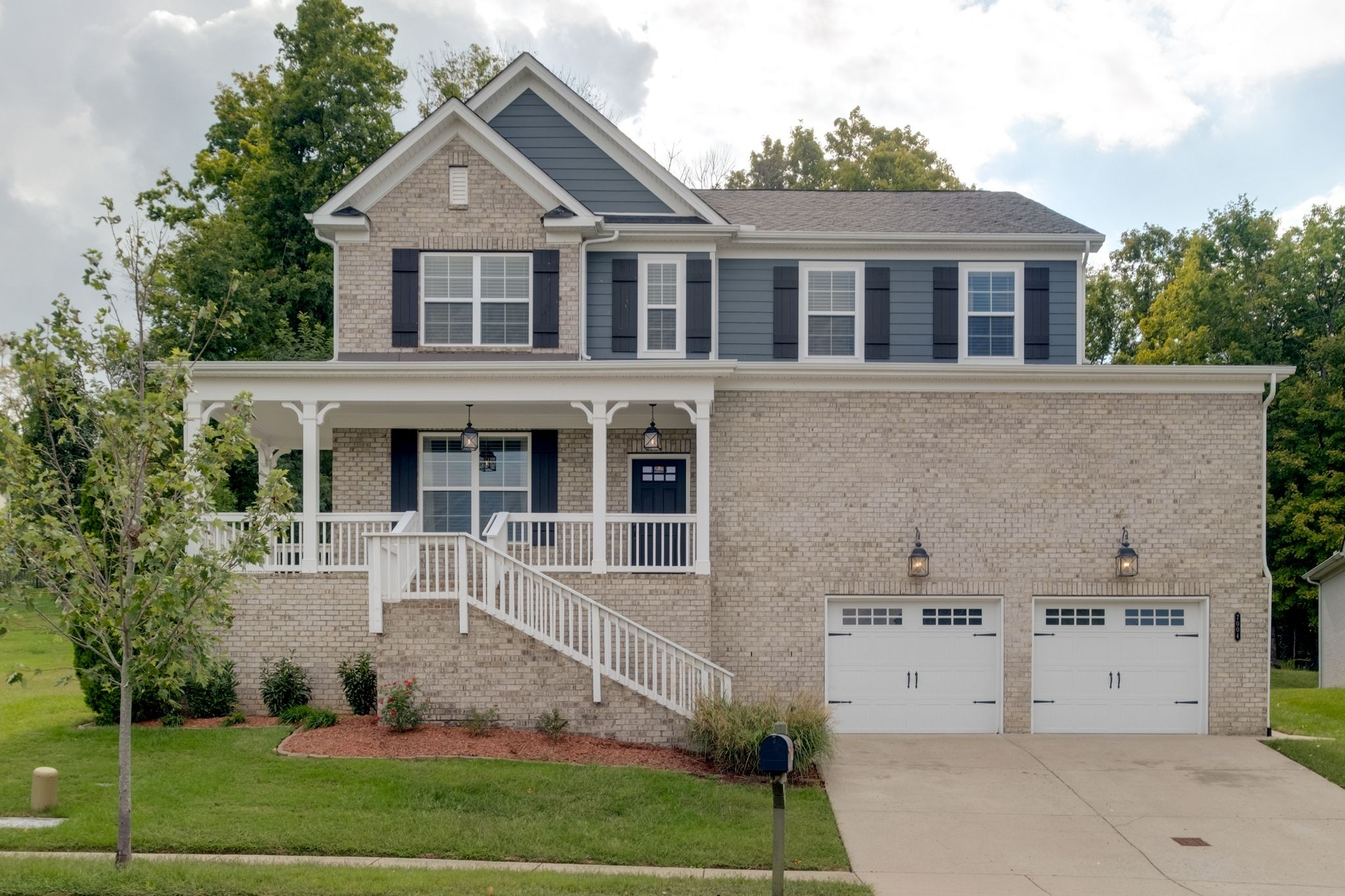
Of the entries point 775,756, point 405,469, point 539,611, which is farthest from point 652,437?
point 775,756

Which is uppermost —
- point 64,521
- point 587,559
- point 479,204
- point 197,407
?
point 479,204

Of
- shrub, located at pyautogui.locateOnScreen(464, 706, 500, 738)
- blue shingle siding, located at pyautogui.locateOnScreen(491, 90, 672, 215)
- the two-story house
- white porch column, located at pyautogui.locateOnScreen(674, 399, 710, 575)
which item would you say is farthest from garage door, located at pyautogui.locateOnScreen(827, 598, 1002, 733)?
blue shingle siding, located at pyautogui.locateOnScreen(491, 90, 672, 215)

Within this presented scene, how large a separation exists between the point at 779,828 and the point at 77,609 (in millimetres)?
5545

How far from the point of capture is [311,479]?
45.3 ft

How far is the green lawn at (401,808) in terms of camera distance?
855 cm

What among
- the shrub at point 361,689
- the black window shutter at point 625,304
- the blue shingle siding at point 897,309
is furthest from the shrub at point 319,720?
the blue shingle siding at point 897,309

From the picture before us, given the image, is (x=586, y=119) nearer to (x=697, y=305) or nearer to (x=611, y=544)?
(x=697, y=305)

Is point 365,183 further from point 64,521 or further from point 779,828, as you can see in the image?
point 779,828

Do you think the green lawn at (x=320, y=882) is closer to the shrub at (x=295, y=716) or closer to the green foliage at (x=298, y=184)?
the shrub at (x=295, y=716)

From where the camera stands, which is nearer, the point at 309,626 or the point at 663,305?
the point at 309,626

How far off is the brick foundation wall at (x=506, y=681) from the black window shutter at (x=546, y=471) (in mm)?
3636

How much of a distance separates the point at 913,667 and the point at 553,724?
5303mm

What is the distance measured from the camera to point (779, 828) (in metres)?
7.16

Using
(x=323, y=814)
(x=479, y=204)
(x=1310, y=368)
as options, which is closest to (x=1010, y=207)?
(x=479, y=204)
